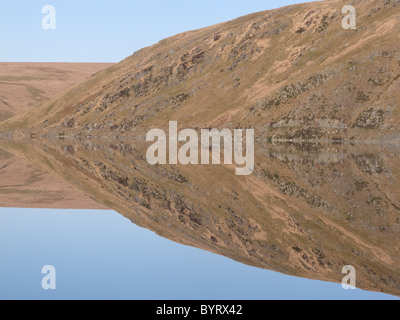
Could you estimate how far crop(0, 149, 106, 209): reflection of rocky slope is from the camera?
48.8 metres

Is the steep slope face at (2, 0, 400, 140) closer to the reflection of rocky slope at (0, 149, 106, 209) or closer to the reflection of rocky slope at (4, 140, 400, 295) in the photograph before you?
the reflection of rocky slope at (4, 140, 400, 295)

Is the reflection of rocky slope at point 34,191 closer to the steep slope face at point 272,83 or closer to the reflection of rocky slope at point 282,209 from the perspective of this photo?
the reflection of rocky slope at point 282,209

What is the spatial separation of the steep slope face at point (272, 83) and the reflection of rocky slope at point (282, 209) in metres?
47.6

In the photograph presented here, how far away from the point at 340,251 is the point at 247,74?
12972 centimetres

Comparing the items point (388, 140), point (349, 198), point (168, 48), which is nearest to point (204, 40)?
point (168, 48)

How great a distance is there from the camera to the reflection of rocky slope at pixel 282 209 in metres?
28.1

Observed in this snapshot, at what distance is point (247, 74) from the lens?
512 feet

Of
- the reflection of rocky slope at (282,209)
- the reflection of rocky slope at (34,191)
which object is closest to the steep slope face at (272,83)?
the reflection of rocky slope at (282,209)

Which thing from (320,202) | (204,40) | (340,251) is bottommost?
(340,251)

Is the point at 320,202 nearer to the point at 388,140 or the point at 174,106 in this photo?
the point at 388,140

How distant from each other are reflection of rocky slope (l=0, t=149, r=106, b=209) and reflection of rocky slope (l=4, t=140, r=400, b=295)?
5.91 ft

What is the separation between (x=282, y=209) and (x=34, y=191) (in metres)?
31.0

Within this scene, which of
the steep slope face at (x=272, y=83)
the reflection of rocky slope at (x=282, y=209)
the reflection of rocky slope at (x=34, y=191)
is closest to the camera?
the reflection of rocky slope at (x=282, y=209)

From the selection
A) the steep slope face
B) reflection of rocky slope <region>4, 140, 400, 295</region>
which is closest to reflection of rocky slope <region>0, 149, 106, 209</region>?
reflection of rocky slope <region>4, 140, 400, 295</region>
